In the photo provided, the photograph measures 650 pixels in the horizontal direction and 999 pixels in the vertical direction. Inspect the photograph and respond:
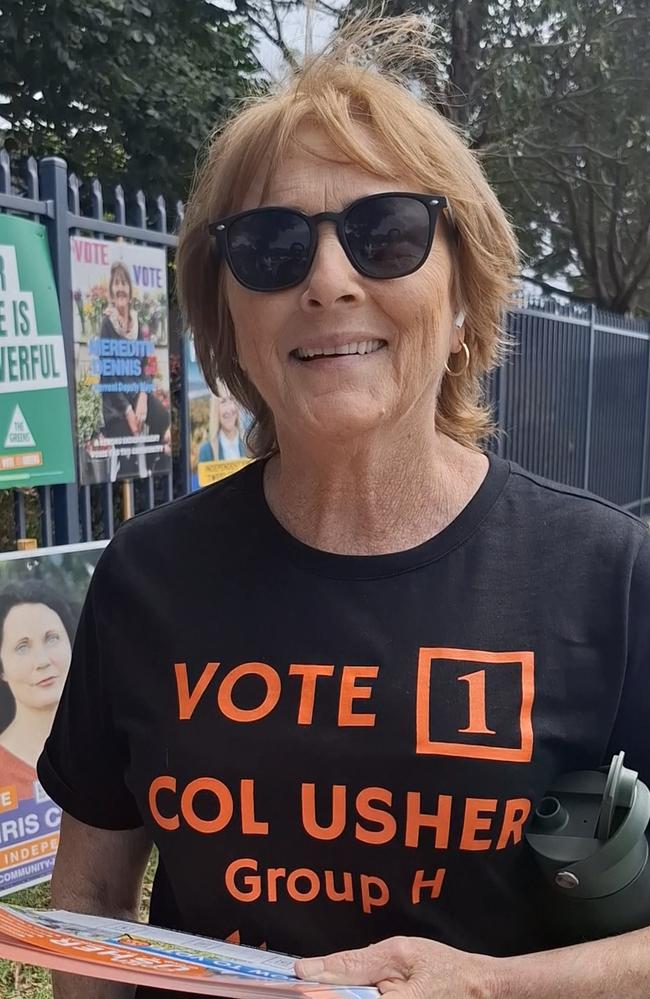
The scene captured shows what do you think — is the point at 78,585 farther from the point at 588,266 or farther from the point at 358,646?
the point at 588,266

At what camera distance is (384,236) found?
1.21 meters

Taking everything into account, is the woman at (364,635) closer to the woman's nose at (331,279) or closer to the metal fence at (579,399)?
the woman's nose at (331,279)

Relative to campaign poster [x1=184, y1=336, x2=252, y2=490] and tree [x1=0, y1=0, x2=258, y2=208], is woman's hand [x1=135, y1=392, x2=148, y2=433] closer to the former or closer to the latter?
campaign poster [x1=184, y1=336, x2=252, y2=490]

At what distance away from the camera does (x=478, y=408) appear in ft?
5.32

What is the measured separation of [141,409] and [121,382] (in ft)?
0.50

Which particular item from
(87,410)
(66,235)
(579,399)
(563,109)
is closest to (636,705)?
(87,410)

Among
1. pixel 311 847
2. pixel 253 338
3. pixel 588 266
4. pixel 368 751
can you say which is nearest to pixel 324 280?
pixel 253 338

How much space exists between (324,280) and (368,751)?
618 mm

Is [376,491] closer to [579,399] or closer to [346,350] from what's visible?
[346,350]

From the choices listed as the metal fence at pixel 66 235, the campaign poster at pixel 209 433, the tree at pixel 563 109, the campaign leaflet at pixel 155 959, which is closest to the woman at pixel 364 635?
the campaign leaflet at pixel 155 959

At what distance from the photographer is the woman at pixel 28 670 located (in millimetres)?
3281

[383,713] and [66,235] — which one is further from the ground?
[66,235]

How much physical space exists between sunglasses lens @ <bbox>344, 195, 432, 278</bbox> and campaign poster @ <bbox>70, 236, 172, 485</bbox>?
2577mm

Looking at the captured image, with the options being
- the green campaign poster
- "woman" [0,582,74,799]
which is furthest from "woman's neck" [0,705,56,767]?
the green campaign poster
